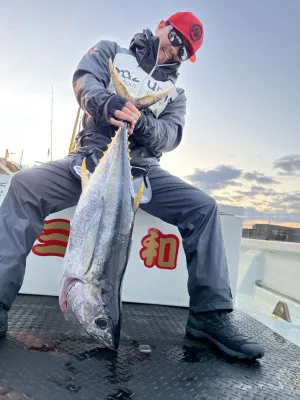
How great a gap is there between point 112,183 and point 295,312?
287cm

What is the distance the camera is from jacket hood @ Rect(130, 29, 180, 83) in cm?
286

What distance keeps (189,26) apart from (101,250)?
79.0 inches

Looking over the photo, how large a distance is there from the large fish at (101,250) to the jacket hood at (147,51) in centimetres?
118

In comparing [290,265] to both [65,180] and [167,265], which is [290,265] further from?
[65,180]

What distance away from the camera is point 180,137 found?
289 centimetres

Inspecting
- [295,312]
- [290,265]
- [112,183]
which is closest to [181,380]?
[112,183]

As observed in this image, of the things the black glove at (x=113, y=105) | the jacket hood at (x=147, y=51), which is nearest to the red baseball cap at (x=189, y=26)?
the jacket hood at (x=147, y=51)

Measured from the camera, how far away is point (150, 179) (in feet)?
8.60

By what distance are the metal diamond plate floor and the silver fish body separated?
0.59 feet

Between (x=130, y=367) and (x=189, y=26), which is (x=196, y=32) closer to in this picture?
(x=189, y=26)

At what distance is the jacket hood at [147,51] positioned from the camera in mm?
2855

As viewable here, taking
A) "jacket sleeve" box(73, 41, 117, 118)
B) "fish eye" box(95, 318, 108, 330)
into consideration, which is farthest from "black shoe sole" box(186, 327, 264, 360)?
"jacket sleeve" box(73, 41, 117, 118)

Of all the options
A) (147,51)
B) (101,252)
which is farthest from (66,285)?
(147,51)

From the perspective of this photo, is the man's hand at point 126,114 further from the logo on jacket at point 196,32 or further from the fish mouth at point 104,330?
the logo on jacket at point 196,32
